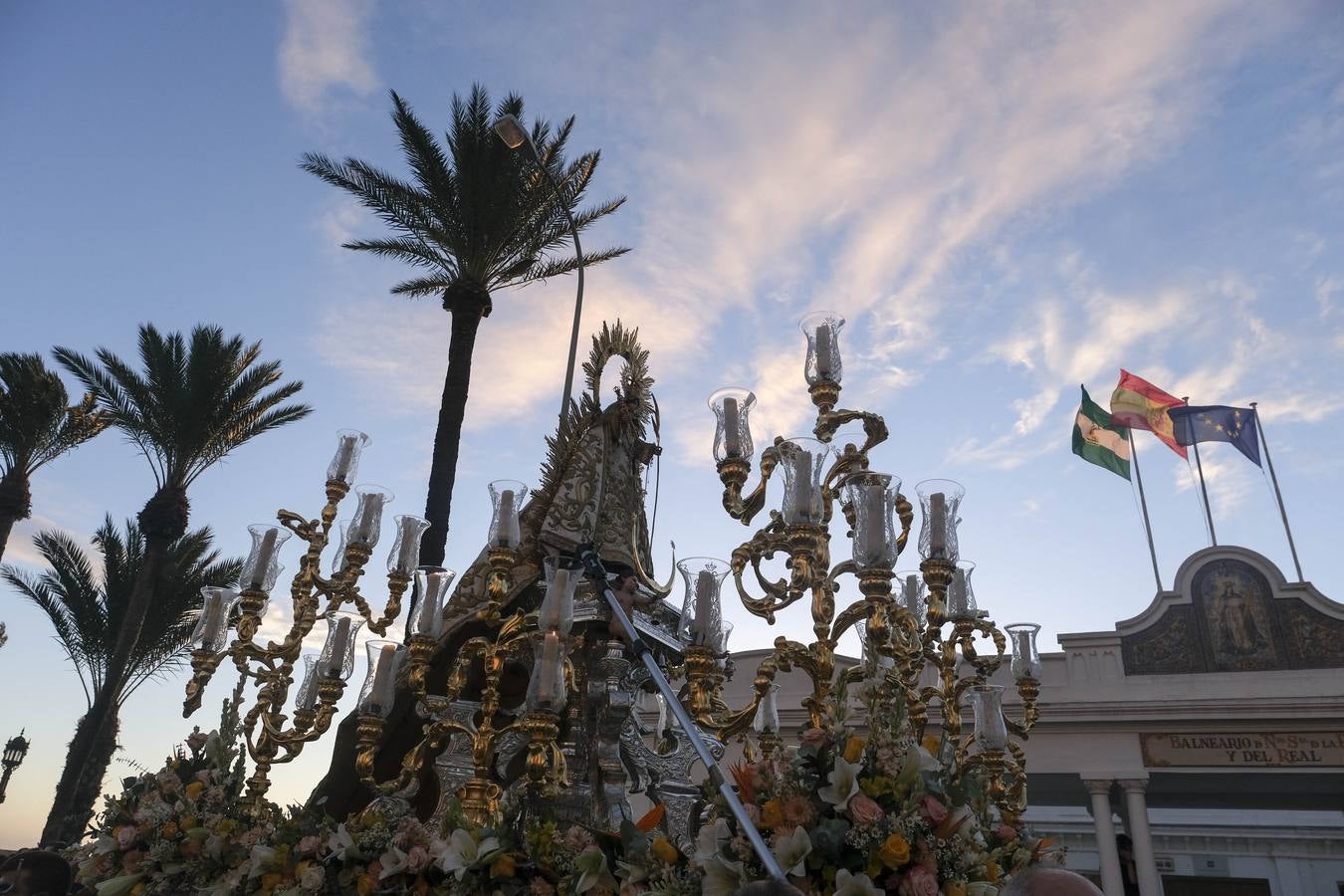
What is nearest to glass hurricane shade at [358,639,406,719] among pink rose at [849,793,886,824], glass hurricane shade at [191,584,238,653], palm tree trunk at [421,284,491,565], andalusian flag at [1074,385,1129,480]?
glass hurricane shade at [191,584,238,653]

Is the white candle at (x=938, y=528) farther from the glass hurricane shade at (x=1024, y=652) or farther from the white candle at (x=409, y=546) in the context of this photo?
the white candle at (x=409, y=546)

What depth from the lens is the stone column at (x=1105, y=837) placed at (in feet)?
50.0

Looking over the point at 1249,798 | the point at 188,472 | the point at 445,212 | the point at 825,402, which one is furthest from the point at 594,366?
the point at 1249,798

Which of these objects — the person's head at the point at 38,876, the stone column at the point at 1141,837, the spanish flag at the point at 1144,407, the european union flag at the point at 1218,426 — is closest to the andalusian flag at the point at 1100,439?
the spanish flag at the point at 1144,407

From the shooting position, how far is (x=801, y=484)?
159 inches

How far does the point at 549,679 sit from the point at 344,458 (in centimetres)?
304

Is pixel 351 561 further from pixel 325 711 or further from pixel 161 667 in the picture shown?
pixel 161 667

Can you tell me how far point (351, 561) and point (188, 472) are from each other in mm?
14111

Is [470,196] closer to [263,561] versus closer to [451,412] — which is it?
[451,412]

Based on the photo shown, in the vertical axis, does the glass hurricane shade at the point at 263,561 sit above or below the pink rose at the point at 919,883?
above

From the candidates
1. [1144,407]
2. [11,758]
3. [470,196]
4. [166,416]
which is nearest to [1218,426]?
[1144,407]

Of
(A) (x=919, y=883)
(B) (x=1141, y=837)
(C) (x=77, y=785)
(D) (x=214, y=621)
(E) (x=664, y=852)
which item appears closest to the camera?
(A) (x=919, y=883)

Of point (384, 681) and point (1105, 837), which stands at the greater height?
point (1105, 837)

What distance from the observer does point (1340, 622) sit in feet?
53.9
